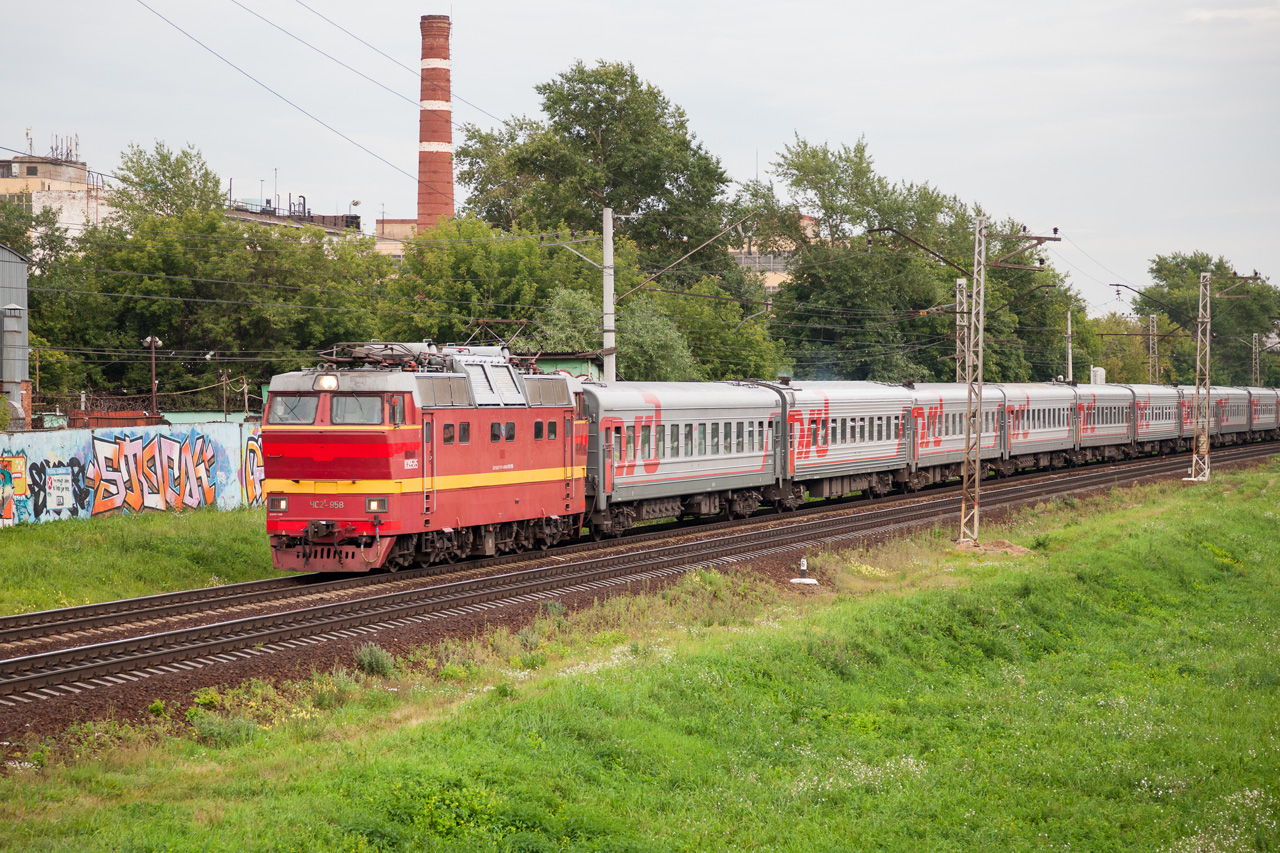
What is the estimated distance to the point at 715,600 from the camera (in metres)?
20.8

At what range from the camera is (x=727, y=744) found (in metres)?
13.4

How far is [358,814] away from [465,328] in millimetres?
46006

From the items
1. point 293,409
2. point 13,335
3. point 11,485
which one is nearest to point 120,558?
point 11,485

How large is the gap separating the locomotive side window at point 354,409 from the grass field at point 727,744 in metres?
5.12

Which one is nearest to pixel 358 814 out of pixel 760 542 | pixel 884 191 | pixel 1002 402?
pixel 760 542

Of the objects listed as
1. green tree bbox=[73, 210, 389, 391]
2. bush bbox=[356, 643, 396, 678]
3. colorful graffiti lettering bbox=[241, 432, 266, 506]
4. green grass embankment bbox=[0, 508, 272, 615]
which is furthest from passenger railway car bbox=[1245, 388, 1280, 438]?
bush bbox=[356, 643, 396, 678]

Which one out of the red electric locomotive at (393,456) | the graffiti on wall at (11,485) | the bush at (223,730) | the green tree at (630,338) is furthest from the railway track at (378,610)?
the green tree at (630,338)

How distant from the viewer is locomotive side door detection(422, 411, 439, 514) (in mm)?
21547

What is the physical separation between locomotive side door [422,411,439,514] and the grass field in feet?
14.1

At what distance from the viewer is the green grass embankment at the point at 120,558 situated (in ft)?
67.6

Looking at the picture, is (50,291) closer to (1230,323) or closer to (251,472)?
(251,472)

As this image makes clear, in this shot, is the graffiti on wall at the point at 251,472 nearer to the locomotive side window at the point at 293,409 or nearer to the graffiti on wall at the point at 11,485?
the graffiti on wall at the point at 11,485

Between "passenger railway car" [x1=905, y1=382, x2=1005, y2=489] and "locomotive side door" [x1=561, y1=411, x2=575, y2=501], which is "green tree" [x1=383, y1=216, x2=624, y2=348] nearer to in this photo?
"passenger railway car" [x1=905, y1=382, x2=1005, y2=489]

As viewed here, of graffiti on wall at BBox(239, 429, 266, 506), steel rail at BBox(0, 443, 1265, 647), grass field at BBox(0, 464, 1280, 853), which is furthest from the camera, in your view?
graffiti on wall at BBox(239, 429, 266, 506)
